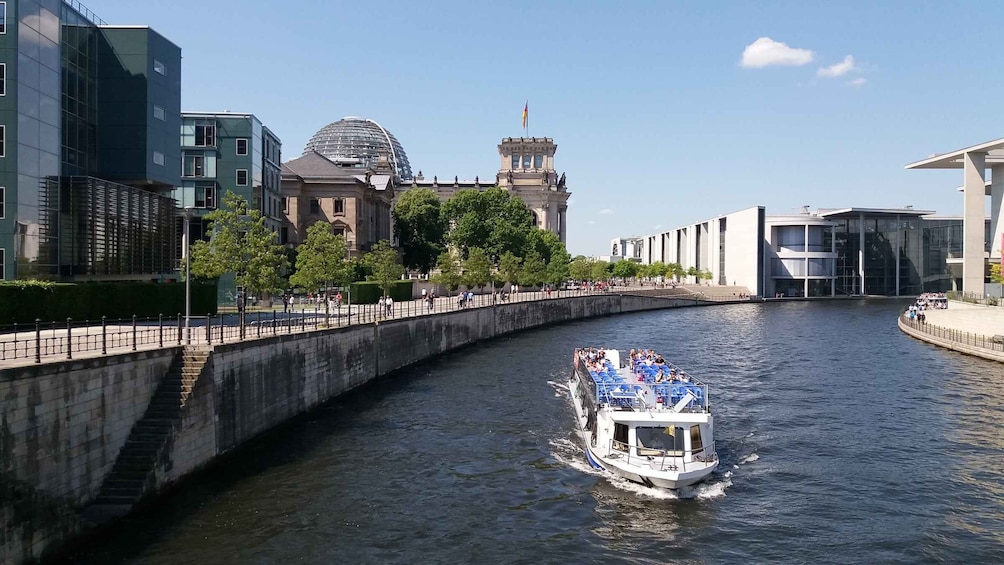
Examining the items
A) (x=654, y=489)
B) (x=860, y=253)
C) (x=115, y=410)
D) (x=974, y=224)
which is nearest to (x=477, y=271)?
(x=974, y=224)

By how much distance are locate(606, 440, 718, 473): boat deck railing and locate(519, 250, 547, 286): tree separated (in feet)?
306

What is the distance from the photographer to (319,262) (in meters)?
59.4

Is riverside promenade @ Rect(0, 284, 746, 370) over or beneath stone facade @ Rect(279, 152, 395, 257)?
beneath

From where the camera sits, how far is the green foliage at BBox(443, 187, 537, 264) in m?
132

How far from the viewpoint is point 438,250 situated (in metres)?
137

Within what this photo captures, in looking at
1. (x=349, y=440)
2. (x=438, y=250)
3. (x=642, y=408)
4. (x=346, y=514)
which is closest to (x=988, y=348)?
(x=642, y=408)

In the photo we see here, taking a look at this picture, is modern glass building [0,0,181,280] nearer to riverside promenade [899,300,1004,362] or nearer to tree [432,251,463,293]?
tree [432,251,463,293]

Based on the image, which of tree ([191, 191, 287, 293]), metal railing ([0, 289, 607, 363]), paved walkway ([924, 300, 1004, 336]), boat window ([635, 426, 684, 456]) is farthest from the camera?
paved walkway ([924, 300, 1004, 336])

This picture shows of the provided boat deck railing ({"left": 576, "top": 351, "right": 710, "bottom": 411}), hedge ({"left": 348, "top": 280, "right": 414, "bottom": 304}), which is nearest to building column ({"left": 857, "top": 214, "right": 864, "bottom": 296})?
hedge ({"left": 348, "top": 280, "right": 414, "bottom": 304})

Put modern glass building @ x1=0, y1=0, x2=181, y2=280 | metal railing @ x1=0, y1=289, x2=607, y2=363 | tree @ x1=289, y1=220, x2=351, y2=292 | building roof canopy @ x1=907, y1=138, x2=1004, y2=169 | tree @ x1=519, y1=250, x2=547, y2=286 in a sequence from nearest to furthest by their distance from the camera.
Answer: metal railing @ x1=0, y1=289, x2=607, y2=363, modern glass building @ x1=0, y1=0, x2=181, y2=280, tree @ x1=289, y1=220, x2=351, y2=292, building roof canopy @ x1=907, y1=138, x2=1004, y2=169, tree @ x1=519, y1=250, x2=547, y2=286

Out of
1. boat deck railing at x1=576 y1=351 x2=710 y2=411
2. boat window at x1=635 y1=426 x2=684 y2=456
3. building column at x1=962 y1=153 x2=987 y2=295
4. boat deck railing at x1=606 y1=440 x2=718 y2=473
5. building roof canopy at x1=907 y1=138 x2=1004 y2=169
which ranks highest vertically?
building roof canopy at x1=907 y1=138 x2=1004 y2=169

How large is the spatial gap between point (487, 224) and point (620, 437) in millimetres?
103049

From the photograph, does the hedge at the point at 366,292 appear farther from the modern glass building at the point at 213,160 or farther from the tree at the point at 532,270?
the tree at the point at 532,270

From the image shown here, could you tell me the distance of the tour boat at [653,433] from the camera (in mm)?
30453
